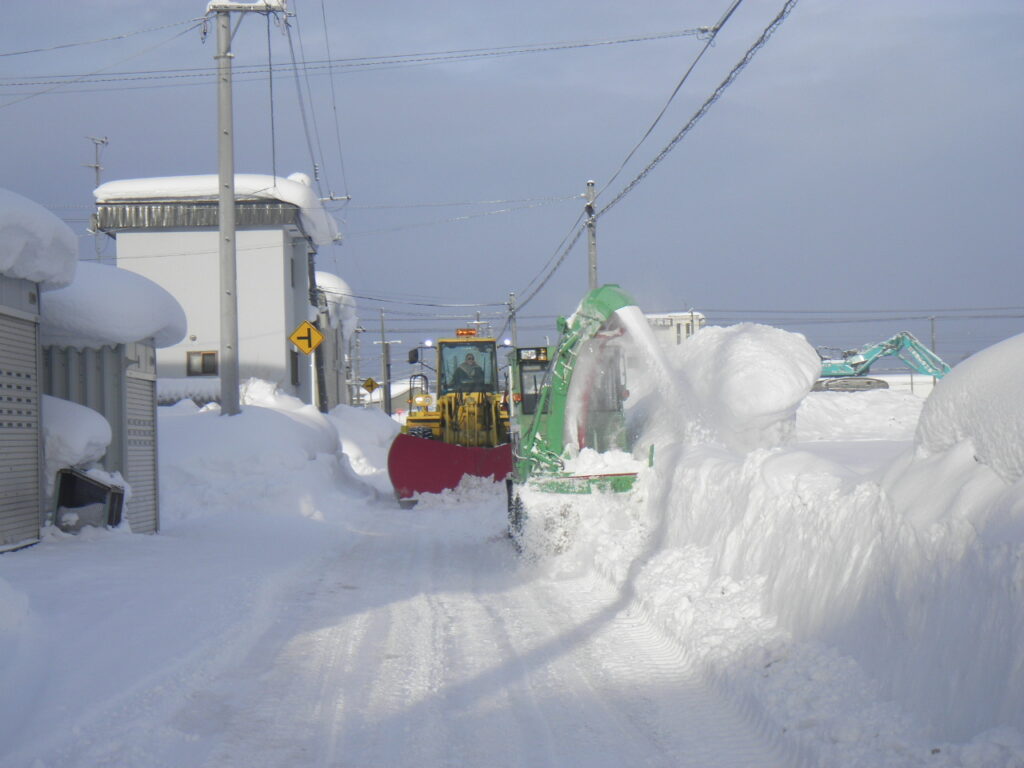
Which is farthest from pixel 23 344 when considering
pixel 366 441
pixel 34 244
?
pixel 366 441

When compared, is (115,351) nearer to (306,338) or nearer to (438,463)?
(438,463)

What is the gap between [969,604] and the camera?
405 cm

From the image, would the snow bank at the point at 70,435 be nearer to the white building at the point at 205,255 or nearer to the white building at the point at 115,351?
the white building at the point at 115,351

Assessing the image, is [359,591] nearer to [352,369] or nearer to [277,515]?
[277,515]

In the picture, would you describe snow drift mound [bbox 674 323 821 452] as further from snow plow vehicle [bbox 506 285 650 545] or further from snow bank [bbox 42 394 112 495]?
snow bank [bbox 42 394 112 495]

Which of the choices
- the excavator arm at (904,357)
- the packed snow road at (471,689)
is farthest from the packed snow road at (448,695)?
the excavator arm at (904,357)

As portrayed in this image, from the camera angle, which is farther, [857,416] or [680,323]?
[680,323]

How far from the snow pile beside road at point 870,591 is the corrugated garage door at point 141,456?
23.7 feet

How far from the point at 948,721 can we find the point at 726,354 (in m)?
11.8

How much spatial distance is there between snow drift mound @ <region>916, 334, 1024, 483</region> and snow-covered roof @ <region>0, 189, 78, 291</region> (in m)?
8.34

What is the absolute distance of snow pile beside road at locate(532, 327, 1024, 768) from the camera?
12.8 feet

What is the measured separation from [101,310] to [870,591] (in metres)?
9.80

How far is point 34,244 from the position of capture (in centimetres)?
1005

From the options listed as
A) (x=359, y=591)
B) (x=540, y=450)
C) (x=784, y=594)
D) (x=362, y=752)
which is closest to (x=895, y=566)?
(x=784, y=594)
